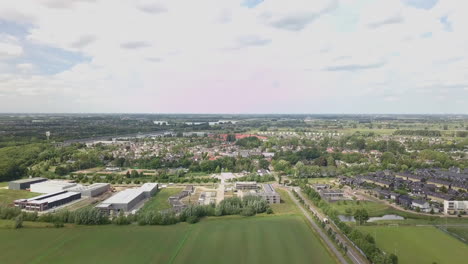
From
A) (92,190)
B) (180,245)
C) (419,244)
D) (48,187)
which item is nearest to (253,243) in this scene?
(180,245)

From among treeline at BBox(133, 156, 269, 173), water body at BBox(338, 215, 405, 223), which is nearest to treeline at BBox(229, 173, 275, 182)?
treeline at BBox(133, 156, 269, 173)

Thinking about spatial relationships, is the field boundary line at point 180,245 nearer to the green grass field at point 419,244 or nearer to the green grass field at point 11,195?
the green grass field at point 419,244

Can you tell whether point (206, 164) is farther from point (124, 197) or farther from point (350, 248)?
point (350, 248)

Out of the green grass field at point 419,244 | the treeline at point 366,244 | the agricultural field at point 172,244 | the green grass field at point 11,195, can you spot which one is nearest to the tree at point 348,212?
the treeline at point 366,244

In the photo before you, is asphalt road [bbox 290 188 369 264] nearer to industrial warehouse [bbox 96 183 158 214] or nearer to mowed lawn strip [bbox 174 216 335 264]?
mowed lawn strip [bbox 174 216 335 264]

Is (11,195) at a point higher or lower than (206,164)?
lower

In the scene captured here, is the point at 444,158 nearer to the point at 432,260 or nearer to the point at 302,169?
the point at 302,169
